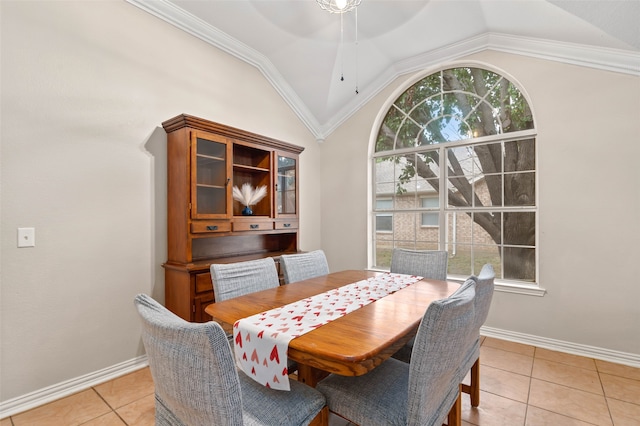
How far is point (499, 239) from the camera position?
3154mm

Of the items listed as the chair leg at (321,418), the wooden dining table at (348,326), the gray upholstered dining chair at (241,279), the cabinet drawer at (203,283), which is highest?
the gray upholstered dining chair at (241,279)

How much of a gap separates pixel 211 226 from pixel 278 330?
5.16 ft

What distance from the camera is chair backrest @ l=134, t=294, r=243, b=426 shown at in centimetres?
81

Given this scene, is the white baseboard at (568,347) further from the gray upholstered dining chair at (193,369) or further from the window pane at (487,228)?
the gray upholstered dining chair at (193,369)

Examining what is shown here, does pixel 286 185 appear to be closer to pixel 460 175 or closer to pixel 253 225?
pixel 253 225

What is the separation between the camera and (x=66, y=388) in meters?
2.06

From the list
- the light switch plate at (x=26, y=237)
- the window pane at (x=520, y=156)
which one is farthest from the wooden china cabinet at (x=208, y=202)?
the window pane at (x=520, y=156)

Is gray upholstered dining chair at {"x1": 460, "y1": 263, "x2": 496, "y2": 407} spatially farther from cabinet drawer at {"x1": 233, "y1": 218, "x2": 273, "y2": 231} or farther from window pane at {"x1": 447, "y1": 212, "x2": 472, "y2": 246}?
cabinet drawer at {"x1": 233, "y1": 218, "x2": 273, "y2": 231}

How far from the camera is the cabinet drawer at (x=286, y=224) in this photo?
3.19 m

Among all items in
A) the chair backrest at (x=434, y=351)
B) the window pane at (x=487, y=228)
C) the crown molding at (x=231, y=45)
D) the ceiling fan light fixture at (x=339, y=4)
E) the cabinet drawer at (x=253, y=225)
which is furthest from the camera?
the window pane at (x=487, y=228)

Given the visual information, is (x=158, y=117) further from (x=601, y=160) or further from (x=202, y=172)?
(x=601, y=160)

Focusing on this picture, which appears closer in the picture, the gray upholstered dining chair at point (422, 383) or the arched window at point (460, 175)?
the gray upholstered dining chair at point (422, 383)

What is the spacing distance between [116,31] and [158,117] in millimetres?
674

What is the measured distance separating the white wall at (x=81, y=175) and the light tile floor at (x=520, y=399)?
255 millimetres
